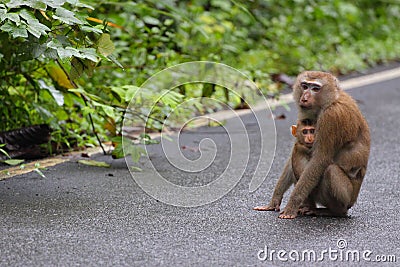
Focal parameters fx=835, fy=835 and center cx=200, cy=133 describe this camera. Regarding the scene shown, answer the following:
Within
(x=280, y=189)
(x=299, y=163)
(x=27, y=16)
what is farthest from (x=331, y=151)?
(x=27, y=16)

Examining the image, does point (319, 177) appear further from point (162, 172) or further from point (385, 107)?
point (385, 107)

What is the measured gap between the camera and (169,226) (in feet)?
16.4

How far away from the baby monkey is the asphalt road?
15 centimetres

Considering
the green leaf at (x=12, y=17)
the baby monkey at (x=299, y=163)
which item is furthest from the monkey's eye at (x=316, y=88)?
the green leaf at (x=12, y=17)

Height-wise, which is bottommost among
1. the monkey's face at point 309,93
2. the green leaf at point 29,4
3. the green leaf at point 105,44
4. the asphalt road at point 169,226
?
the asphalt road at point 169,226

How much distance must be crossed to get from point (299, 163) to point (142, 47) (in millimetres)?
3927

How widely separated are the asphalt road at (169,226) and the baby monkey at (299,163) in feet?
0.48

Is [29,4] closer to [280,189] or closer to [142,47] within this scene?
[280,189]

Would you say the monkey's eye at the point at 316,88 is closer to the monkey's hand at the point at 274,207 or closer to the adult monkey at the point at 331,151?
the adult monkey at the point at 331,151

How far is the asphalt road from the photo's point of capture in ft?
14.3

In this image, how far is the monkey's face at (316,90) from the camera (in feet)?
17.6

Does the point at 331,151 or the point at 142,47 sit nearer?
the point at 331,151

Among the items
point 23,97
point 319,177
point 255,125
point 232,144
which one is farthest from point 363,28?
point 319,177

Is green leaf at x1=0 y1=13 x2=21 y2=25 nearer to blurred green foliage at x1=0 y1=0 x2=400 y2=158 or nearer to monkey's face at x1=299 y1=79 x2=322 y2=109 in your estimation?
blurred green foliage at x1=0 y1=0 x2=400 y2=158
